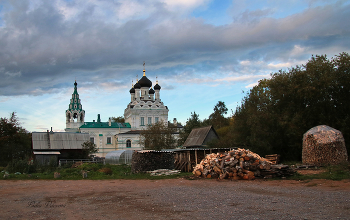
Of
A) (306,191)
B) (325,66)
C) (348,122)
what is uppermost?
(325,66)

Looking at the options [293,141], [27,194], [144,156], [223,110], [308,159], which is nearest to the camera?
[27,194]

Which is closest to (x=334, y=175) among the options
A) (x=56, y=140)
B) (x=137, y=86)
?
(x=56, y=140)

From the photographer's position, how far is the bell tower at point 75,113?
6425 centimetres

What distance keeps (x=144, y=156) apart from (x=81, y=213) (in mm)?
13270

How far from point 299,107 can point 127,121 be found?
4580 cm

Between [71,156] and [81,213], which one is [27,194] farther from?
[71,156]

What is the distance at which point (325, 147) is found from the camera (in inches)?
752

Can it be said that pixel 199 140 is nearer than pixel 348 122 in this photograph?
No

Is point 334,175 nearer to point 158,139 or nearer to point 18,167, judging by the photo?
point 18,167

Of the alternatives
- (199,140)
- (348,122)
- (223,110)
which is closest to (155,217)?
(348,122)

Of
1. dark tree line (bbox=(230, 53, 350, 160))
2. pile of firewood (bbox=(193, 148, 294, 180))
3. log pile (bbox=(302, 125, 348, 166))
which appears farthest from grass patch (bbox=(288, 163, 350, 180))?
dark tree line (bbox=(230, 53, 350, 160))

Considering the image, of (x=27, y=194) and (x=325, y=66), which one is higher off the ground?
(x=325, y=66)

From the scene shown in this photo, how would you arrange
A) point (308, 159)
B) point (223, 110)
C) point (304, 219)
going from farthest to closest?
point (223, 110) < point (308, 159) < point (304, 219)

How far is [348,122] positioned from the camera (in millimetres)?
24594
